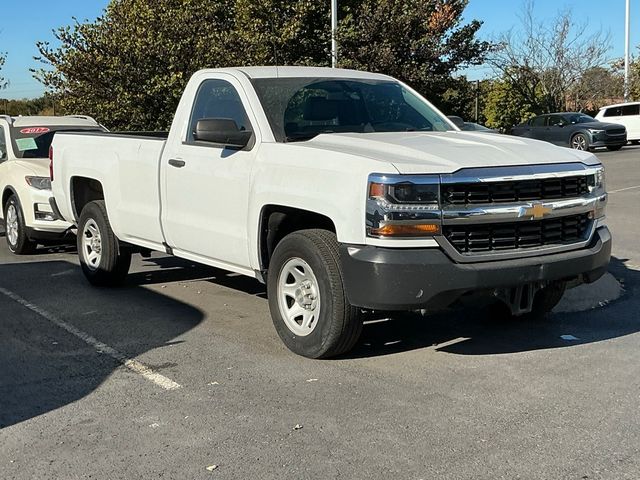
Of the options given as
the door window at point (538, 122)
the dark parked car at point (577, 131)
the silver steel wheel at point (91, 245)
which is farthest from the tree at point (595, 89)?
the silver steel wheel at point (91, 245)

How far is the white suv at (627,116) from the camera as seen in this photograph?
32.2 metres

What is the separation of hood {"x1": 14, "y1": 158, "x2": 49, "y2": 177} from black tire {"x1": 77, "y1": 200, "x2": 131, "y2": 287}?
200cm

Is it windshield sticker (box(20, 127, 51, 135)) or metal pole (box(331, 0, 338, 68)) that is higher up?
metal pole (box(331, 0, 338, 68))

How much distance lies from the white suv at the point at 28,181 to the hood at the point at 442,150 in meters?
5.10

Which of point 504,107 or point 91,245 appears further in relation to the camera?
point 504,107

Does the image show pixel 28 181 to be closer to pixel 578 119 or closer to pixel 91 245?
pixel 91 245

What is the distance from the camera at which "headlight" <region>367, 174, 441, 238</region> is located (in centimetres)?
468

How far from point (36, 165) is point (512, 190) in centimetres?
707

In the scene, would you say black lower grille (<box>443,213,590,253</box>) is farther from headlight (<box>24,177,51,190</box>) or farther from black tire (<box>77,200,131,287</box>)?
headlight (<box>24,177,51,190</box>)

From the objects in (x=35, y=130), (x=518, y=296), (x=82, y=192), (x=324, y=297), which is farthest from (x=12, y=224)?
(x=518, y=296)

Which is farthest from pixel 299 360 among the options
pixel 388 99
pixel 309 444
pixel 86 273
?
pixel 86 273

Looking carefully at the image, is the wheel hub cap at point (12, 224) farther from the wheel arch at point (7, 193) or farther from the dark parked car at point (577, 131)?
the dark parked car at point (577, 131)

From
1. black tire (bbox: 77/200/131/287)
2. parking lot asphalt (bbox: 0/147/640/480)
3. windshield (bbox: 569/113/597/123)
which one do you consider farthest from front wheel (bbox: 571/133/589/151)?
black tire (bbox: 77/200/131/287)

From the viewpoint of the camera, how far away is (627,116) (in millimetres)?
32250
